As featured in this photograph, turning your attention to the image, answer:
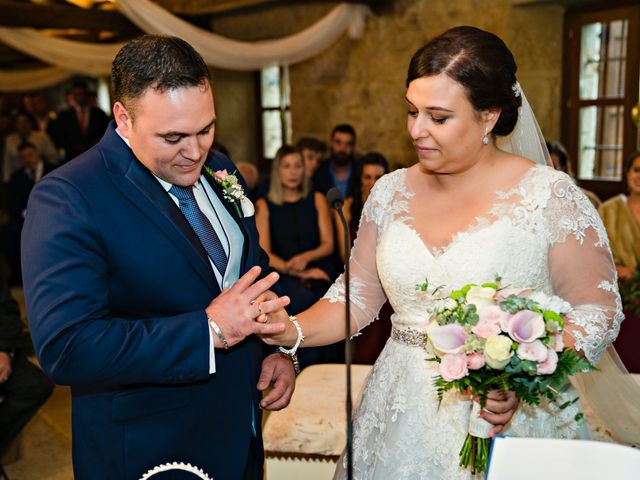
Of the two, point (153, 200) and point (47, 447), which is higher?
point (153, 200)

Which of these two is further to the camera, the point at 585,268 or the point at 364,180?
the point at 364,180

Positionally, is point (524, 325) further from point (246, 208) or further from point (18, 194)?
point (18, 194)

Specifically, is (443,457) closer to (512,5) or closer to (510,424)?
(510,424)

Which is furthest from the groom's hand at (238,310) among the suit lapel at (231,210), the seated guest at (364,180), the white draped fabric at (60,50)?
the white draped fabric at (60,50)

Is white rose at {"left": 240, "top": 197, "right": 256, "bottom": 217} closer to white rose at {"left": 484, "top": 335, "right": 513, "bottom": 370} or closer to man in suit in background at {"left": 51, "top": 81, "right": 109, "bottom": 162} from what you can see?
white rose at {"left": 484, "top": 335, "right": 513, "bottom": 370}

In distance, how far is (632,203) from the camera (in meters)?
5.04

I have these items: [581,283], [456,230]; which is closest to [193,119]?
[456,230]

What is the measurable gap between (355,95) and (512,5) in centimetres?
230

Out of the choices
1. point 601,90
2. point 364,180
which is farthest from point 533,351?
point 601,90

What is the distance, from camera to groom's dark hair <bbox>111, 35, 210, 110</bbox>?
1.67 meters

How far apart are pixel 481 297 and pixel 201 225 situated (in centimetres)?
72

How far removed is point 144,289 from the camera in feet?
5.67

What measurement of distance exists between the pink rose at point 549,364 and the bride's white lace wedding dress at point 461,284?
357mm

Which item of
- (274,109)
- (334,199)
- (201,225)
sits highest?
(274,109)
